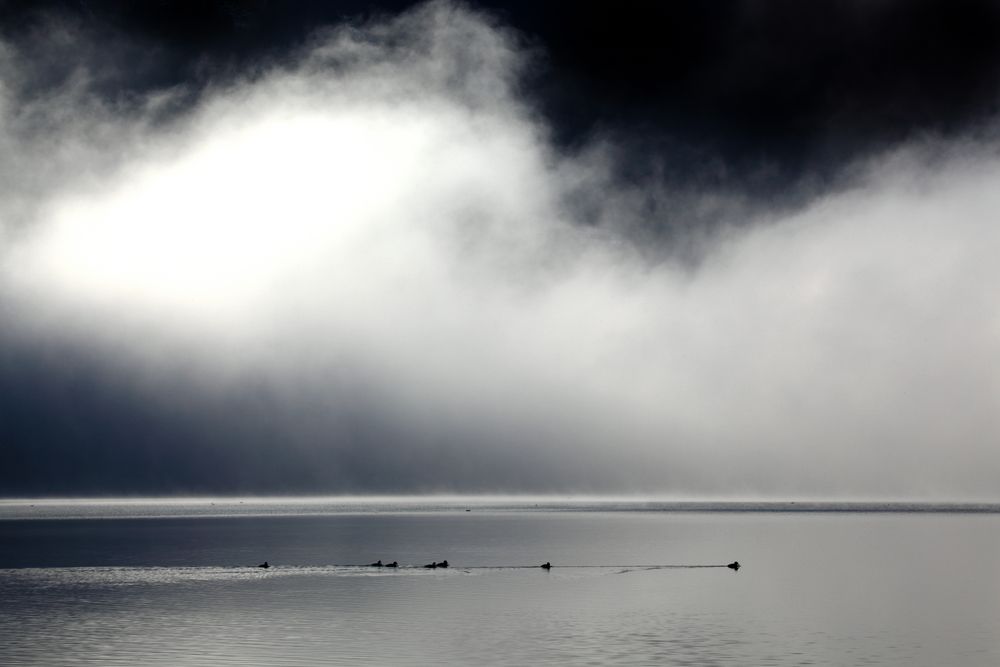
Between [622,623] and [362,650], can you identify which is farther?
[622,623]

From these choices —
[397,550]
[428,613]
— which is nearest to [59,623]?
[428,613]

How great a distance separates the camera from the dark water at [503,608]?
59812mm

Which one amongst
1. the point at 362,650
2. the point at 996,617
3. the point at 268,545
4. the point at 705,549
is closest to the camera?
the point at 362,650

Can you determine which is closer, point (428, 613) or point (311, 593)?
point (428, 613)

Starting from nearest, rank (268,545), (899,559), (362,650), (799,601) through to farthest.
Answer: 1. (362,650)
2. (799,601)
3. (899,559)
4. (268,545)

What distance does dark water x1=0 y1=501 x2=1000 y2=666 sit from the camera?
59.8m

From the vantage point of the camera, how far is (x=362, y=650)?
6066 centimetres

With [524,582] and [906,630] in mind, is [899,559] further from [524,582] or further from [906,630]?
[906,630]

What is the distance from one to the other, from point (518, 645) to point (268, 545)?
10572 cm

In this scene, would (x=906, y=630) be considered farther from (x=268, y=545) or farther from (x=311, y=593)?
(x=268, y=545)

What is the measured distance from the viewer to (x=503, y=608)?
3155 inches

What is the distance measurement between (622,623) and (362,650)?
1842cm

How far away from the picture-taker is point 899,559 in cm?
12688

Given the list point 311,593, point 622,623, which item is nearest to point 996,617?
point 622,623
